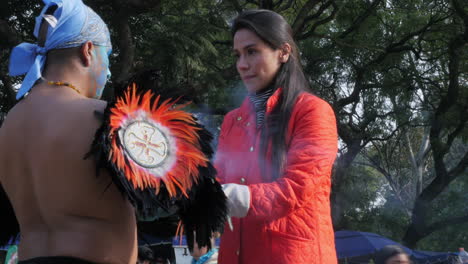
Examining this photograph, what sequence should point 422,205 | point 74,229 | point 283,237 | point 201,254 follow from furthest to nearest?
1. point 422,205
2. point 201,254
3. point 283,237
4. point 74,229

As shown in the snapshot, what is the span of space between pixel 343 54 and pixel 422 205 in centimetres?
441

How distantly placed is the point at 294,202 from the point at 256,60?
2.54 feet

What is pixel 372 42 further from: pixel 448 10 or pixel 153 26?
pixel 153 26

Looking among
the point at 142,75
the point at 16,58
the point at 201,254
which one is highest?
the point at 16,58

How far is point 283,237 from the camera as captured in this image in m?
2.62

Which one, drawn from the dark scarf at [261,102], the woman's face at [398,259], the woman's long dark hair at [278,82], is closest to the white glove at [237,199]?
the woman's long dark hair at [278,82]

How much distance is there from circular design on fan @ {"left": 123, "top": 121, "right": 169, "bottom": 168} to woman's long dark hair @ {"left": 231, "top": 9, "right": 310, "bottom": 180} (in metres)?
0.71

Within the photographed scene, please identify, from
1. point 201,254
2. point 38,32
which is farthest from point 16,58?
point 201,254

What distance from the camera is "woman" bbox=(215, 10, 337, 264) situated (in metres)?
2.56

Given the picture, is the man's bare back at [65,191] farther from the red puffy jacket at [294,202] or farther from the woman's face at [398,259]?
the woman's face at [398,259]

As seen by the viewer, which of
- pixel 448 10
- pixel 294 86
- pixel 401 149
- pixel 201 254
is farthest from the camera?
pixel 401 149

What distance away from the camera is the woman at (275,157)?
2559mm

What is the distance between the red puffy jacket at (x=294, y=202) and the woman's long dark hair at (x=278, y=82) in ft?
0.12

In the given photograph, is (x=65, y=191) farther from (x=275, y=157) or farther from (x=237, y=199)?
(x=275, y=157)
